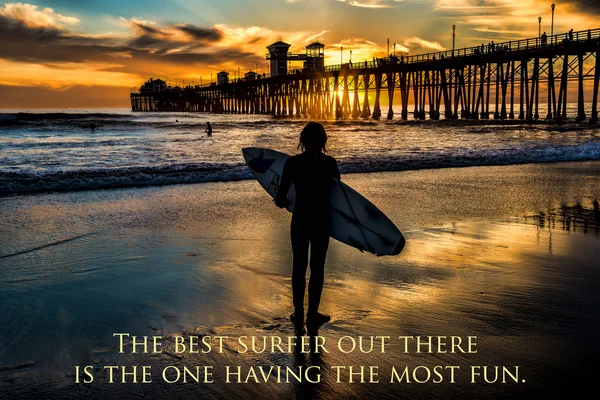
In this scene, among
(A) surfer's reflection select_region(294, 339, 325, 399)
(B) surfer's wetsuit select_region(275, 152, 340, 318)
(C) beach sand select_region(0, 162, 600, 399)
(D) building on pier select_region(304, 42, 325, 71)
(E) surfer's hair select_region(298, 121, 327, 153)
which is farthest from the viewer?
(D) building on pier select_region(304, 42, 325, 71)

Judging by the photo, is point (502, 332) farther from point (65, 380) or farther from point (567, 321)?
point (65, 380)

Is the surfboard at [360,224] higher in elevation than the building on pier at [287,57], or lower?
lower

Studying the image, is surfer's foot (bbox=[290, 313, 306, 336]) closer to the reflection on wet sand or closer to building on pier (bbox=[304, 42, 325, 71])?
the reflection on wet sand

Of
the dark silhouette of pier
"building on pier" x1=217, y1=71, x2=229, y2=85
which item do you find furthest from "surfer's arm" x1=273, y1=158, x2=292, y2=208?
"building on pier" x1=217, y1=71, x2=229, y2=85

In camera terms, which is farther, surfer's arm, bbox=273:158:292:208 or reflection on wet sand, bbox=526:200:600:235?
reflection on wet sand, bbox=526:200:600:235

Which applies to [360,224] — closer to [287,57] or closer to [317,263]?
[317,263]

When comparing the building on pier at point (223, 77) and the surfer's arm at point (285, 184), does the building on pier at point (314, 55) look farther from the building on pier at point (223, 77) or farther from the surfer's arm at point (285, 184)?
the surfer's arm at point (285, 184)

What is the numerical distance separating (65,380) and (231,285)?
5.80 ft

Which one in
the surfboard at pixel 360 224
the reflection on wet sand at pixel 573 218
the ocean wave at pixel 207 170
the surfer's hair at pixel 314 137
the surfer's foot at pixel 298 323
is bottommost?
the surfer's foot at pixel 298 323

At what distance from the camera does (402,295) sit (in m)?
4.15

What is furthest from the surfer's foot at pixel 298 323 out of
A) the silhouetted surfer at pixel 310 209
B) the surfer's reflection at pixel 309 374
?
the surfer's reflection at pixel 309 374

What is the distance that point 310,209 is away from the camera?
3.56 metres

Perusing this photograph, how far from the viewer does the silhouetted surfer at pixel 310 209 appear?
3500mm

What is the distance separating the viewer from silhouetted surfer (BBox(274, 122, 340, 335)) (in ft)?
11.5
